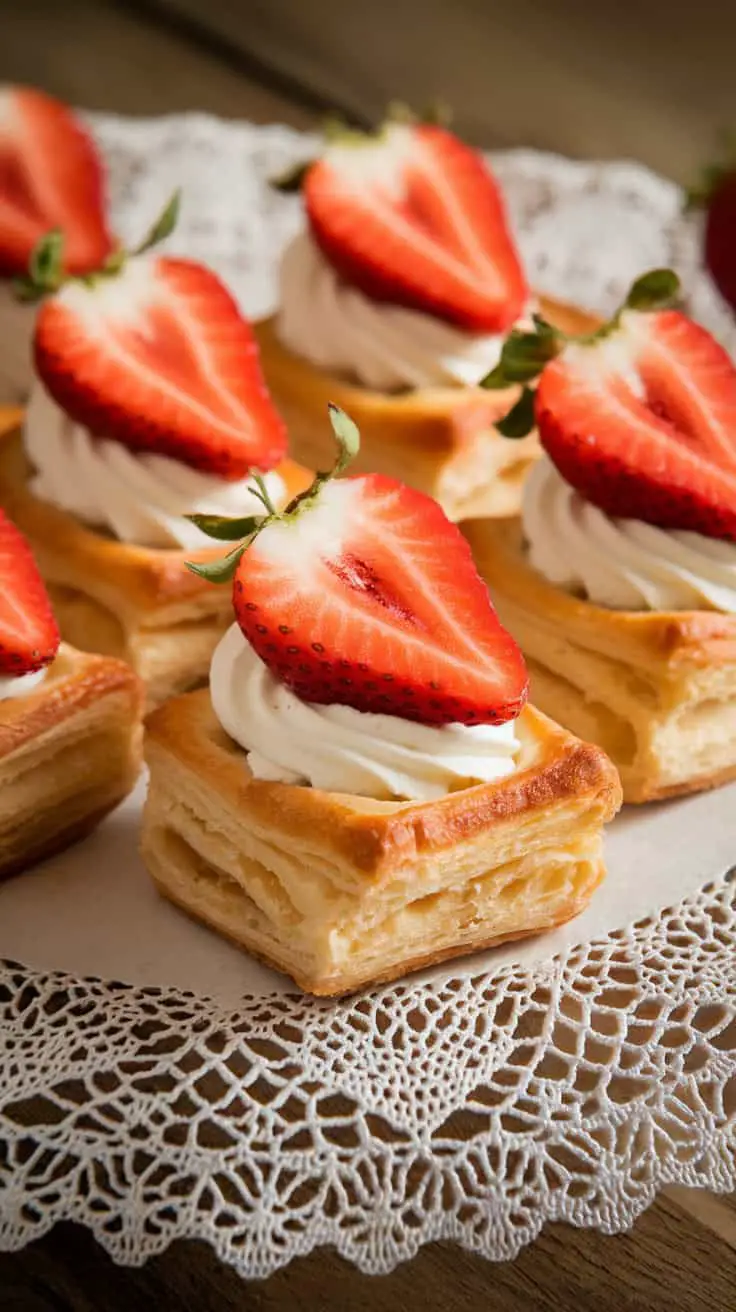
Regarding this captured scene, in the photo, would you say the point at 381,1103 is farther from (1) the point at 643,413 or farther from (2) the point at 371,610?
(1) the point at 643,413

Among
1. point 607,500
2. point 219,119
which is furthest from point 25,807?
point 219,119

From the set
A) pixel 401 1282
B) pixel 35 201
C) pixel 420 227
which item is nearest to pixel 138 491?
pixel 420 227

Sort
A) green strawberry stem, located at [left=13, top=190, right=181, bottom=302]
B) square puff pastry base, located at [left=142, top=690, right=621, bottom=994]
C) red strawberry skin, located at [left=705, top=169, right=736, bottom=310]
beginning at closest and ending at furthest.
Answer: square puff pastry base, located at [left=142, top=690, right=621, bottom=994], green strawberry stem, located at [left=13, top=190, right=181, bottom=302], red strawberry skin, located at [left=705, top=169, right=736, bottom=310]

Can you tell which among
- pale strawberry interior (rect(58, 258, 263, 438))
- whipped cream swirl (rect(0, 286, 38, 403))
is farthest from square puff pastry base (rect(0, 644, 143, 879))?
whipped cream swirl (rect(0, 286, 38, 403))

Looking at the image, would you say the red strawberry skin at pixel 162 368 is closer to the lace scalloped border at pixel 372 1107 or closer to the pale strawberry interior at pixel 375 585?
the pale strawberry interior at pixel 375 585

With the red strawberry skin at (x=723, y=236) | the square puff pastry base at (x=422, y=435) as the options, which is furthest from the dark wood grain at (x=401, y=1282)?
the red strawberry skin at (x=723, y=236)

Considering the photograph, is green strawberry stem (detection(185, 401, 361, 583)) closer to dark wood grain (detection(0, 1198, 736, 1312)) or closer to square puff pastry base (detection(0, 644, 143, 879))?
square puff pastry base (detection(0, 644, 143, 879))
